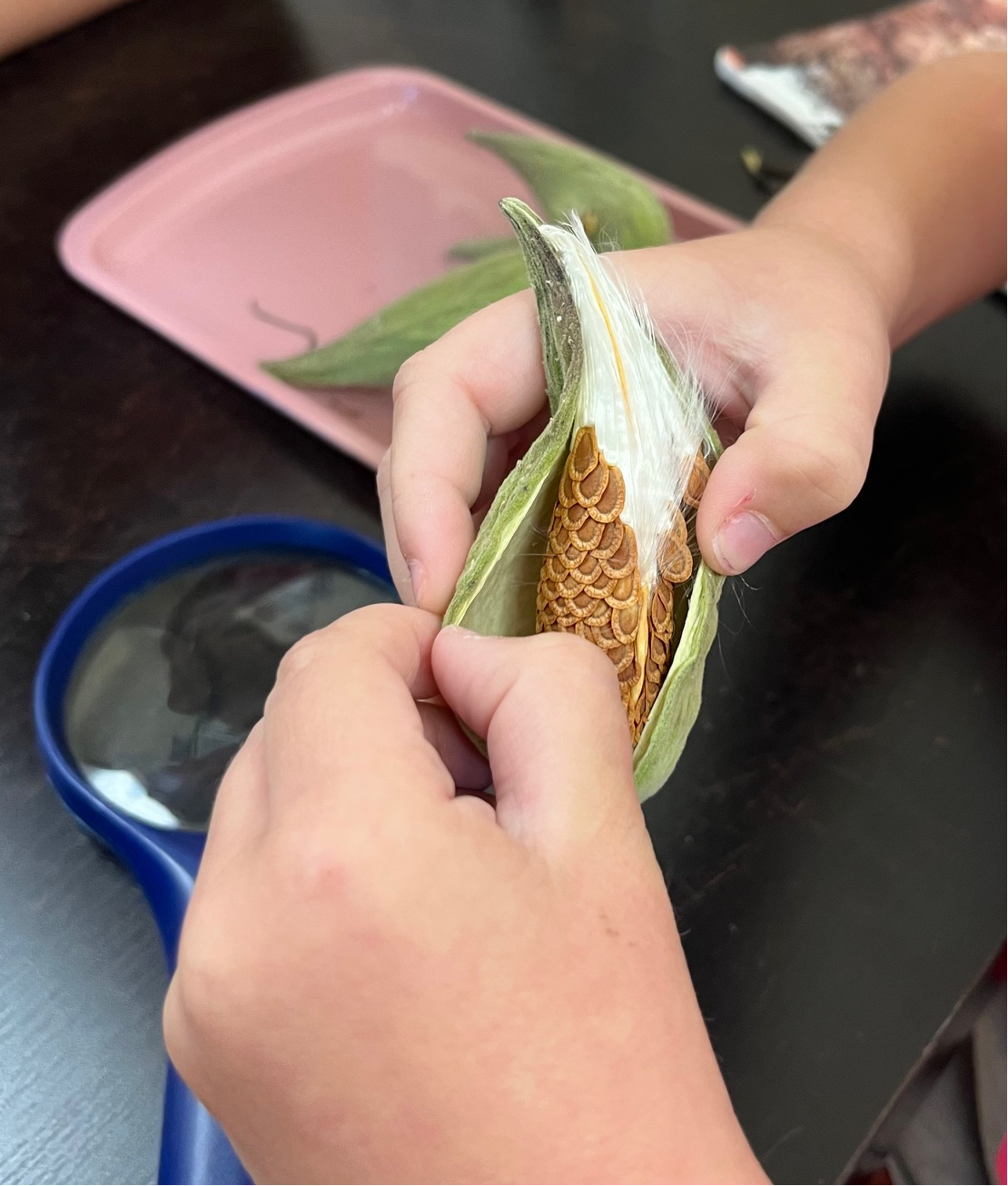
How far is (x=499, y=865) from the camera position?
0.29 metres

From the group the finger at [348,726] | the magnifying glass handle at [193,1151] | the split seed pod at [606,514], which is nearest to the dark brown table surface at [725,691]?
the magnifying glass handle at [193,1151]

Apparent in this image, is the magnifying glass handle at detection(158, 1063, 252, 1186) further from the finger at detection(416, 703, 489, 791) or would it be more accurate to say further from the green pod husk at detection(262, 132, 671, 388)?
the green pod husk at detection(262, 132, 671, 388)

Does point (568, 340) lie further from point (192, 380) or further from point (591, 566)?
point (192, 380)

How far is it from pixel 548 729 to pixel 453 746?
0.10 m

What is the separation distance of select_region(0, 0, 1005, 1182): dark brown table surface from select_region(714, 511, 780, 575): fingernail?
0.20m

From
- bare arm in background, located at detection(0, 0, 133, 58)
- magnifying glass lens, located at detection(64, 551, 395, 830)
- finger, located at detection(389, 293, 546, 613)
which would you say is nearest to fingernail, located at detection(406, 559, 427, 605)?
finger, located at detection(389, 293, 546, 613)

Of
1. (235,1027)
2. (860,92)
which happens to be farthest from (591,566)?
(860,92)

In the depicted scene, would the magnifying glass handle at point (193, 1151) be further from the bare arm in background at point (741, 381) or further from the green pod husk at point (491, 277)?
the green pod husk at point (491, 277)

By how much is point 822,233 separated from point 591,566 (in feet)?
1.09

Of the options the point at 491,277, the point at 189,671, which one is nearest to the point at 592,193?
the point at 491,277

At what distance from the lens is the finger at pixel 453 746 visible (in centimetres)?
41

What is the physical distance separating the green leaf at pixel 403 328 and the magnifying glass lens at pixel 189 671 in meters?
0.16

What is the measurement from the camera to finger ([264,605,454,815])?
0.94ft

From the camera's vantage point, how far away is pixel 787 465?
424 mm
